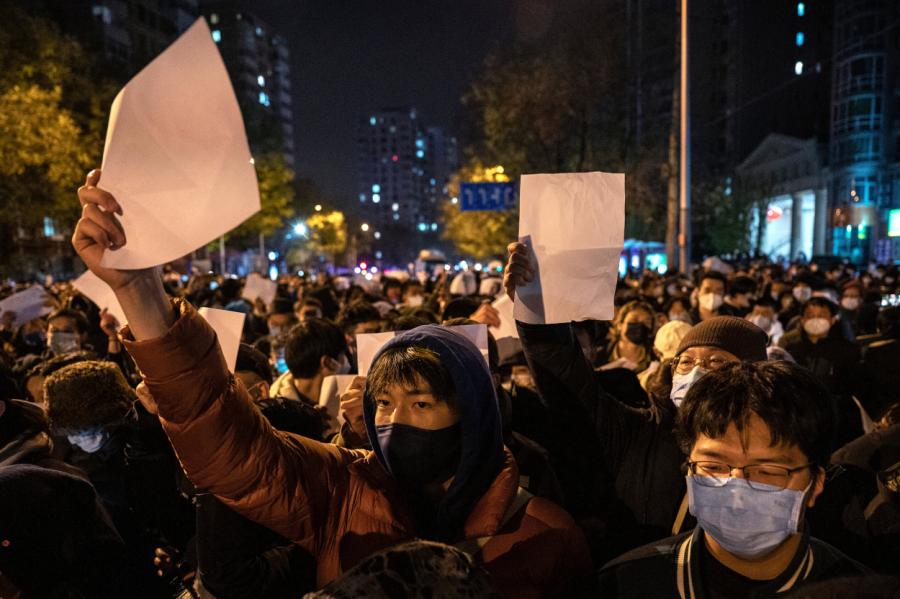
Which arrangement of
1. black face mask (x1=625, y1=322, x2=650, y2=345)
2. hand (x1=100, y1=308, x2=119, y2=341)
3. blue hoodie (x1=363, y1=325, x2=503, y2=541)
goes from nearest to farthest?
blue hoodie (x1=363, y1=325, x2=503, y2=541) → hand (x1=100, y1=308, x2=119, y2=341) → black face mask (x1=625, y1=322, x2=650, y2=345)

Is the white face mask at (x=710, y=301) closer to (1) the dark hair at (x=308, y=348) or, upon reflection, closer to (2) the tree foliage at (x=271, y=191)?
(1) the dark hair at (x=308, y=348)

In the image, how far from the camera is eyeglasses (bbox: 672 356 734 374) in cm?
299

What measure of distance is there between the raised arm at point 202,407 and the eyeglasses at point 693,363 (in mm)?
1809

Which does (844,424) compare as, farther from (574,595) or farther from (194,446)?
(194,446)

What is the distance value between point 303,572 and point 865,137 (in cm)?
6649

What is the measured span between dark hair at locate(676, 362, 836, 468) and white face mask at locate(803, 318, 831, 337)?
4.93m

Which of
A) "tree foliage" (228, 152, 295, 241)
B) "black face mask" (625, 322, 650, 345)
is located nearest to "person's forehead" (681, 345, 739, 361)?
"black face mask" (625, 322, 650, 345)

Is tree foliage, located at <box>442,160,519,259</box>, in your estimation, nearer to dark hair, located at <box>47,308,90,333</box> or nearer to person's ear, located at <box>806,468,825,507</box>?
dark hair, located at <box>47,308,90,333</box>

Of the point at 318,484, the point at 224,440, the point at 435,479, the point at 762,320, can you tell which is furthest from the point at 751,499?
the point at 762,320

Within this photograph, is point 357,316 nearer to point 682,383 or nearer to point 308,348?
point 308,348

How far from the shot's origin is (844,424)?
4.21 m

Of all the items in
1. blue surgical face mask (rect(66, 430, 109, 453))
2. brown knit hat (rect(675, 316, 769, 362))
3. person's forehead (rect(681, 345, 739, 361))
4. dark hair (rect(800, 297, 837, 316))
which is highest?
brown knit hat (rect(675, 316, 769, 362))

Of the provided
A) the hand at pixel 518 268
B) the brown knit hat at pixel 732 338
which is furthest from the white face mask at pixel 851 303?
the hand at pixel 518 268

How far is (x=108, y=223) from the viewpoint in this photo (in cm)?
153
